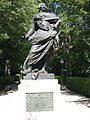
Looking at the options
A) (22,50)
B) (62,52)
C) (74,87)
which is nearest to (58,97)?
(74,87)

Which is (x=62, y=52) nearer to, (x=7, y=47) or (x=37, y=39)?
(x=7, y=47)

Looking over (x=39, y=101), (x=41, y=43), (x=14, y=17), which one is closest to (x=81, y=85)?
(x=14, y=17)

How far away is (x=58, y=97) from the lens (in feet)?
26.1

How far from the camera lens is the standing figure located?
8258 mm

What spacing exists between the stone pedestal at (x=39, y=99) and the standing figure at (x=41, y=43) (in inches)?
A: 20.1

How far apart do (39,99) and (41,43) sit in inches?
64.5

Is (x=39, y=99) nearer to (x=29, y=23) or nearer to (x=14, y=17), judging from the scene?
(x=14, y=17)

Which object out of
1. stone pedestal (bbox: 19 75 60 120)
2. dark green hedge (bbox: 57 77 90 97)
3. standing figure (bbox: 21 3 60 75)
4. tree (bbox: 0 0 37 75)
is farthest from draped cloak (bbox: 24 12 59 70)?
dark green hedge (bbox: 57 77 90 97)

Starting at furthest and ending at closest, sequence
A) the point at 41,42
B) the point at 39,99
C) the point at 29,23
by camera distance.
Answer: the point at 29,23, the point at 41,42, the point at 39,99

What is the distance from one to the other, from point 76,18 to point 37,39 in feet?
36.5

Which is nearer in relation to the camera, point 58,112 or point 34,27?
point 58,112

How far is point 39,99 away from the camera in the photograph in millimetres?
7855

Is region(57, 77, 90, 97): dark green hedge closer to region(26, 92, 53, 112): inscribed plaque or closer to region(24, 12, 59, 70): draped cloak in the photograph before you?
region(24, 12, 59, 70): draped cloak

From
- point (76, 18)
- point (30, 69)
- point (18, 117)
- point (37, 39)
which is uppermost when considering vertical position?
point (76, 18)
